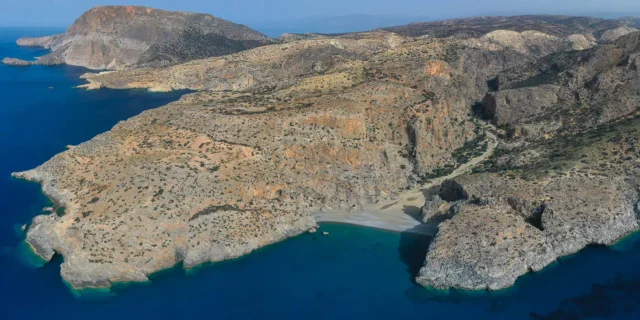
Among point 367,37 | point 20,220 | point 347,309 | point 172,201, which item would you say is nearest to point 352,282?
point 347,309

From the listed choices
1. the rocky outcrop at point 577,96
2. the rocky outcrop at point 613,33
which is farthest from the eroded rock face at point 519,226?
the rocky outcrop at point 613,33

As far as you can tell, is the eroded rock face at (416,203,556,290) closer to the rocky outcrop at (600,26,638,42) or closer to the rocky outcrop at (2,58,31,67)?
the rocky outcrop at (600,26,638,42)

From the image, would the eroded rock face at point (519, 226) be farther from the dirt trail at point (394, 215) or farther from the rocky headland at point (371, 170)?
the dirt trail at point (394, 215)

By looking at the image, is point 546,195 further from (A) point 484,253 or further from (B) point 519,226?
(A) point 484,253

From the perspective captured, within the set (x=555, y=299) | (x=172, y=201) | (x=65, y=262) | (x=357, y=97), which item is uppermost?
(x=357, y=97)

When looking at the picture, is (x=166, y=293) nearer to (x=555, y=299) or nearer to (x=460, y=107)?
(x=555, y=299)

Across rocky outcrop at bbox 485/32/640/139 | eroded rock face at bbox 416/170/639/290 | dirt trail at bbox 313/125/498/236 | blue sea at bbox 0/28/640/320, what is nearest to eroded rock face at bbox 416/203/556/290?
eroded rock face at bbox 416/170/639/290
